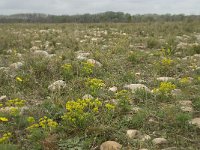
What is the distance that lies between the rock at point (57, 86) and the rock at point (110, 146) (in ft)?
6.35

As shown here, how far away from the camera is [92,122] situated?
4.46 metres

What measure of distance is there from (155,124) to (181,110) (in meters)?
0.54

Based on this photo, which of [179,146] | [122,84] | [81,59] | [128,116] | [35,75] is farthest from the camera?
[81,59]

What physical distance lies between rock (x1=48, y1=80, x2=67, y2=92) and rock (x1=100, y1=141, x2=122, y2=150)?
1935mm

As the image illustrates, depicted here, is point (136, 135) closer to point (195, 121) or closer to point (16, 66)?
point (195, 121)

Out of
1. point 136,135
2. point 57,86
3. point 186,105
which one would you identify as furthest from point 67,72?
point 136,135

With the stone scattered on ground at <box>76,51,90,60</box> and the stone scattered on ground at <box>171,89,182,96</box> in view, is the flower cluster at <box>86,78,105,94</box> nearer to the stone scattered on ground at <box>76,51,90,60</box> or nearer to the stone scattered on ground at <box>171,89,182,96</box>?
the stone scattered on ground at <box>171,89,182,96</box>

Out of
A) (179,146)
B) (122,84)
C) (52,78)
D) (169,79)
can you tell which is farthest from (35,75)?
(179,146)

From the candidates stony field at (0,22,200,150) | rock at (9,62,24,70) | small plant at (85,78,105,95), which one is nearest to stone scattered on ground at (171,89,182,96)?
stony field at (0,22,200,150)

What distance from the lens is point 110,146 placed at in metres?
3.99

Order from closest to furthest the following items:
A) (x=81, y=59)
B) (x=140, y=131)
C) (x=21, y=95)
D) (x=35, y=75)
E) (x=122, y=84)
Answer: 1. (x=140, y=131)
2. (x=21, y=95)
3. (x=122, y=84)
4. (x=35, y=75)
5. (x=81, y=59)

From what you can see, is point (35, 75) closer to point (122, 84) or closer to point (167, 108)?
point (122, 84)

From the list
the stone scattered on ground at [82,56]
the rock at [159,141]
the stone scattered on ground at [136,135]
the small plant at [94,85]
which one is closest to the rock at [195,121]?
the rock at [159,141]

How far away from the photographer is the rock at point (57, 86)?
19.2 ft
